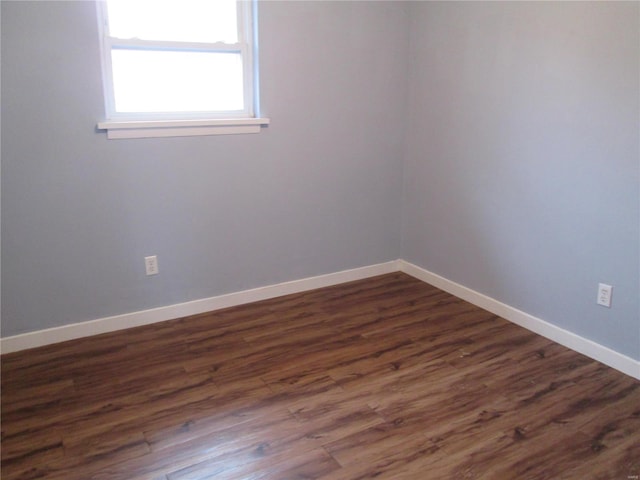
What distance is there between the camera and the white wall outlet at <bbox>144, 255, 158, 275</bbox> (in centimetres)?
283

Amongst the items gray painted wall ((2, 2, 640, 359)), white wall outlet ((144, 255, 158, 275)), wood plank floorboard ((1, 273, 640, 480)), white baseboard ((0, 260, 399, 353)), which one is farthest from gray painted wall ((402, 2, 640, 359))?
white wall outlet ((144, 255, 158, 275))

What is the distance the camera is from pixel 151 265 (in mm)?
2846

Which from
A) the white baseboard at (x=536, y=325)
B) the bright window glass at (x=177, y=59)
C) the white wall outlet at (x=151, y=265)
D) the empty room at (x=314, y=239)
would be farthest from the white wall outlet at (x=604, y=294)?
the white wall outlet at (x=151, y=265)

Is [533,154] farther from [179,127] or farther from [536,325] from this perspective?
[179,127]

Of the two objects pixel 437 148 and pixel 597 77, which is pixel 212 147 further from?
pixel 597 77

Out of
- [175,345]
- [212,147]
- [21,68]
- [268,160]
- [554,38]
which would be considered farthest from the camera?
[268,160]

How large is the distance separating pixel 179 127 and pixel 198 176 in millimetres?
292

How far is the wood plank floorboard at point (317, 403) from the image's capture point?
71.3 inches

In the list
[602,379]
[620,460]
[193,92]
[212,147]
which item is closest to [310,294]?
[212,147]

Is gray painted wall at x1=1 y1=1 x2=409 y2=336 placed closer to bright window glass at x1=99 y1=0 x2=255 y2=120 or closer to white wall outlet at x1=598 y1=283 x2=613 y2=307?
bright window glass at x1=99 y1=0 x2=255 y2=120

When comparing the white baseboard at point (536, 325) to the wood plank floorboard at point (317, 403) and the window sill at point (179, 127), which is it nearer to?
the wood plank floorboard at point (317, 403)

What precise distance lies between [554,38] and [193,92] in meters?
1.94

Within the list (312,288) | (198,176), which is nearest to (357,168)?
(312,288)

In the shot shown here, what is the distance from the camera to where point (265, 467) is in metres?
1.80
